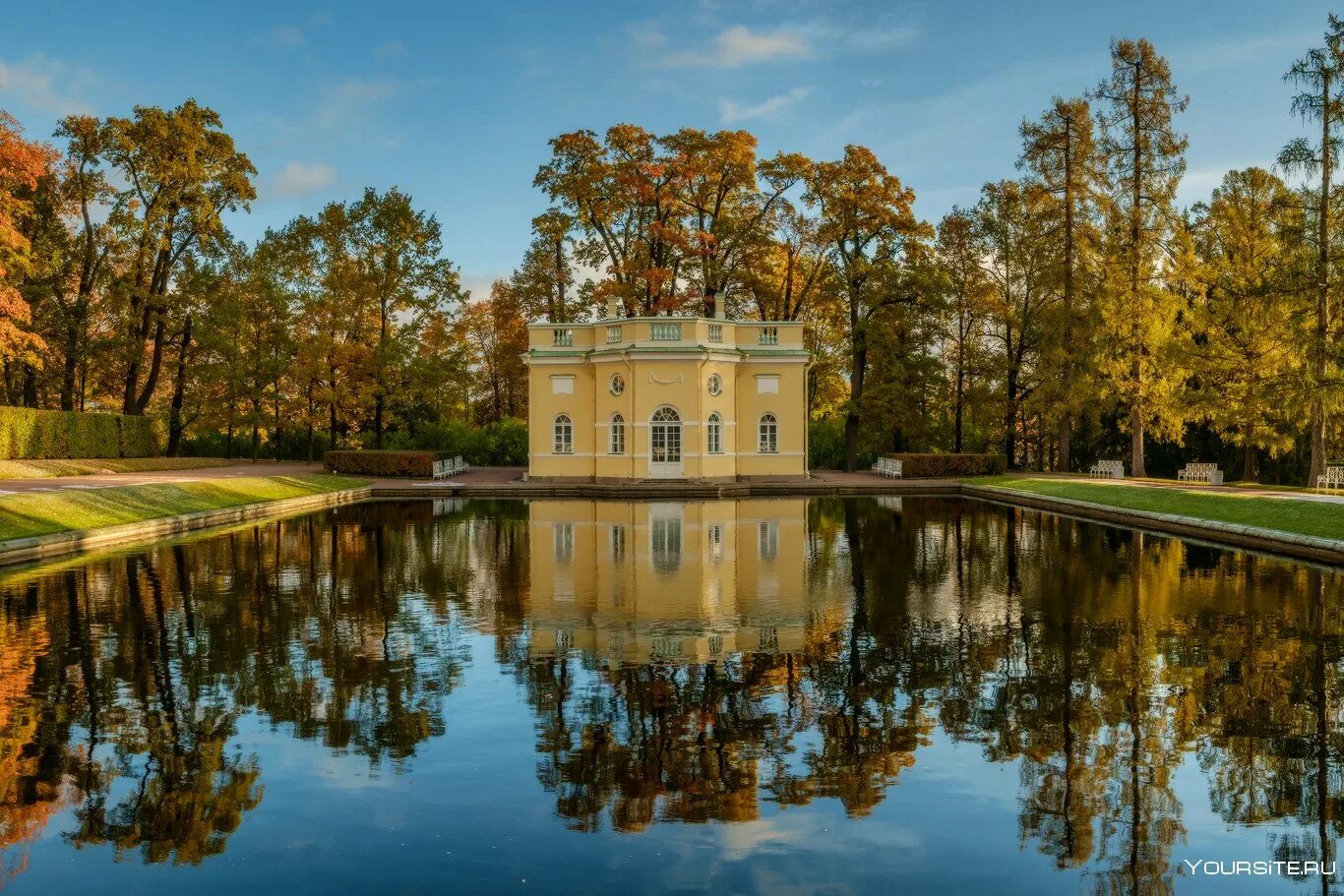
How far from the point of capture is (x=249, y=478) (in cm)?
2767

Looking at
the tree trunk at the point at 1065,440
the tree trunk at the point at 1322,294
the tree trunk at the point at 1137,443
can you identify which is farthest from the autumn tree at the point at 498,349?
the tree trunk at the point at 1322,294

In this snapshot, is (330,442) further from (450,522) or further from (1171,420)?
(1171,420)

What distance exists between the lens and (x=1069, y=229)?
114 feet

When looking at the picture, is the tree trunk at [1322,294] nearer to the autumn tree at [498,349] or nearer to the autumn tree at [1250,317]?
the autumn tree at [1250,317]

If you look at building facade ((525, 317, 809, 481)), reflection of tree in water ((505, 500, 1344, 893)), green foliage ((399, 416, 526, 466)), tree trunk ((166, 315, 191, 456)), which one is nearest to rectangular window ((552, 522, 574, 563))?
reflection of tree in water ((505, 500, 1344, 893))

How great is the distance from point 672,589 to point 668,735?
582 cm

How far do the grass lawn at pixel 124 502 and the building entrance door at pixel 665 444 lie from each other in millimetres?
10662

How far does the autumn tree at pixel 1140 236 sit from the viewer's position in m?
31.2

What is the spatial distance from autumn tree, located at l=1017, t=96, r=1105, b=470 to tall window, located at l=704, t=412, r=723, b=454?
11.6 meters

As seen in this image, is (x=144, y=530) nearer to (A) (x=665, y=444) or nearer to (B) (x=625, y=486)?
(B) (x=625, y=486)

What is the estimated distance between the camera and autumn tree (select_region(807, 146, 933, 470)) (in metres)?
37.2

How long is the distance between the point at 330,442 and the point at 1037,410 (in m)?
31.4

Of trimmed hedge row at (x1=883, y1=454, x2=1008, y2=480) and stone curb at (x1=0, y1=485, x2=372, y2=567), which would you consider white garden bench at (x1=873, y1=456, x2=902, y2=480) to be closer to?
trimmed hedge row at (x1=883, y1=454, x2=1008, y2=480)

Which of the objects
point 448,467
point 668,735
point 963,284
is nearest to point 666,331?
point 448,467
